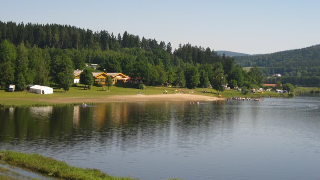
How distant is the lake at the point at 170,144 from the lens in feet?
143

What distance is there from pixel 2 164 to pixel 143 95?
393 feet

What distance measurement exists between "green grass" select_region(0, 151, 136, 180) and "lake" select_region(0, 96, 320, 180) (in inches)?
148

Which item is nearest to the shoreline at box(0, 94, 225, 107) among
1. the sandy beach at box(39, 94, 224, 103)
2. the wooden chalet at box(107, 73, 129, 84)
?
the sandy beach at box(39, 94, 224, 103)

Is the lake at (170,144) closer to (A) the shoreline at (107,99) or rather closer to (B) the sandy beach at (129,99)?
(A) the shoreline at (107,99)

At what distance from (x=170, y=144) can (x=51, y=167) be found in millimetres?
23534

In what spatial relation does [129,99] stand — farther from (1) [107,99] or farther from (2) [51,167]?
(2) [51,167]

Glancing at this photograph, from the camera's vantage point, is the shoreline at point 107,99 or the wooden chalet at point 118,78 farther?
the wooden chalet at point 118,78

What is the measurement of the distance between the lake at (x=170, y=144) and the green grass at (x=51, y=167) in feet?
12.4

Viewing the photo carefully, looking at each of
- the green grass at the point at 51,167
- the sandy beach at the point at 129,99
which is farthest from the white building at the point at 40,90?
the green grass at the point at 51,167

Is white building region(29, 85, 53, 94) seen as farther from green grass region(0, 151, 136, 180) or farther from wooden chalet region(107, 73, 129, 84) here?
green grass region(0, 151, 136, 180)

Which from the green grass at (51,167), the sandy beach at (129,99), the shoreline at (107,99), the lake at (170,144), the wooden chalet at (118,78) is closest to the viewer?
the green grass at (51,167)

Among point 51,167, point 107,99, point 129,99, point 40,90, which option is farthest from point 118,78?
point 51,167

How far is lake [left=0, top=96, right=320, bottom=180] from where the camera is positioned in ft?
143

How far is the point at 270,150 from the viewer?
56.2m
